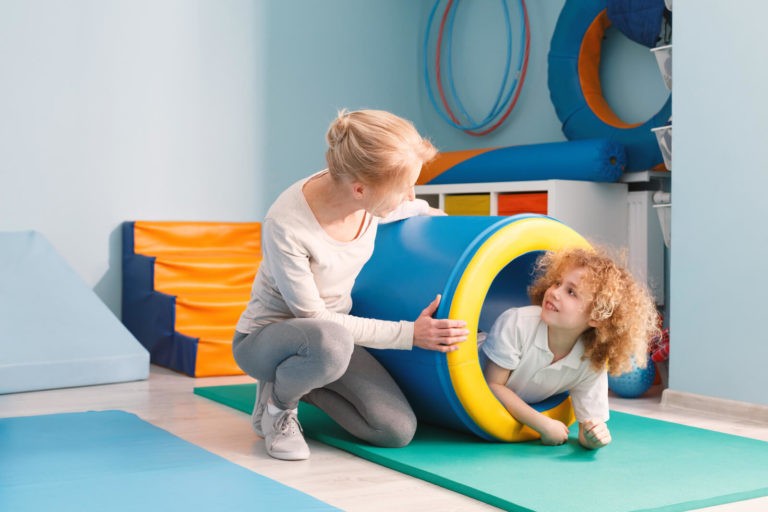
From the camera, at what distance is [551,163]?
11.9ft

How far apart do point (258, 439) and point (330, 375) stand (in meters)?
0.38

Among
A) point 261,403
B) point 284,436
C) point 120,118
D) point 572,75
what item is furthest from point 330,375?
point 120,118

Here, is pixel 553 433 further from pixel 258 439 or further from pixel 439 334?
pixel 258 439

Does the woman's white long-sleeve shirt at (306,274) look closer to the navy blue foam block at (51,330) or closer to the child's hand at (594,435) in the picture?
the child's hand at (594,435)

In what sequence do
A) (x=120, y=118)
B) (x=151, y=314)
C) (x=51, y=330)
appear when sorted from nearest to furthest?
(x=51, y=330) → (x=151, y=314) → (x=120, y=118)

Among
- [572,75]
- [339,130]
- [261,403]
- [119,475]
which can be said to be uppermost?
[572,75]

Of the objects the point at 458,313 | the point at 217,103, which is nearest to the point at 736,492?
the point at 458,313

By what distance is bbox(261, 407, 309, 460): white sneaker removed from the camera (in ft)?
7.34

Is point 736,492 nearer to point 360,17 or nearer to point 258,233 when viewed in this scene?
point 258,233

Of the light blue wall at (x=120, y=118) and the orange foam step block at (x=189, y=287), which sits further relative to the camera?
the light blue wall at (x=120, y=118)

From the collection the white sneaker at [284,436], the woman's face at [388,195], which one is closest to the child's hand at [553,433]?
the white sneaker at [284,436]

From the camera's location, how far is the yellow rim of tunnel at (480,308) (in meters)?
2.25

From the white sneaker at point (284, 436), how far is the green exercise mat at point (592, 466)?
13cm

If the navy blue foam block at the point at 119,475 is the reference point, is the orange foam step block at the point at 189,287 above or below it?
above
